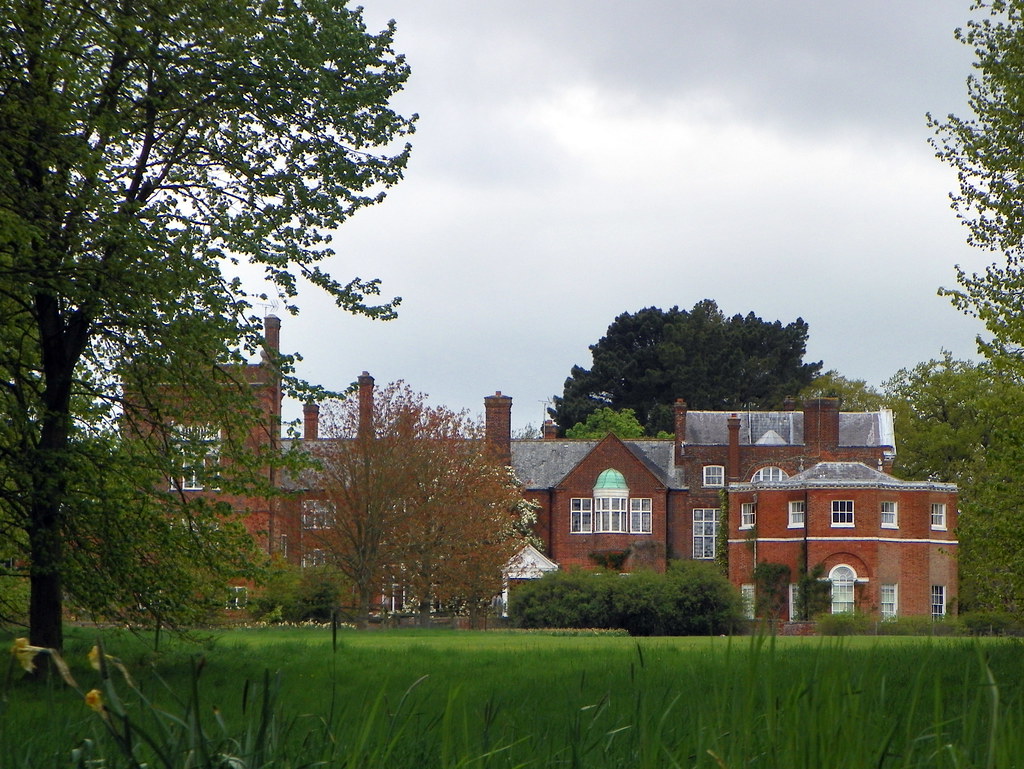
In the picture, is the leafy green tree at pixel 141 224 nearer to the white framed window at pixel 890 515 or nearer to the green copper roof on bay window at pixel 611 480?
the white framed window at pixel 890 515

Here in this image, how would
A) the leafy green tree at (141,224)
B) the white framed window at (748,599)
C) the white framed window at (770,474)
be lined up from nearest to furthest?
the leafy green tree at (141,224) → the white framed window at (748,599) → the white framed window at (770,474)

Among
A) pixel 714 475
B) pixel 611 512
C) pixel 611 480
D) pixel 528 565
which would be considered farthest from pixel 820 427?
pixel 528 565

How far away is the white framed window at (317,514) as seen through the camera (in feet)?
149

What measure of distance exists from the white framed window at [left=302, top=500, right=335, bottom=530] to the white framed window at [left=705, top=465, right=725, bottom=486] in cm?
2226

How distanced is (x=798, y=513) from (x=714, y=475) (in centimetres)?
948

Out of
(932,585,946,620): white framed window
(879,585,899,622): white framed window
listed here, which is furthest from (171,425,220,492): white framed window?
(932,585,946,620): white framed window

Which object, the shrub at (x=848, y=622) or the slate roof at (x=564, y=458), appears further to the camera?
the slate roof at (x=564, y=458)

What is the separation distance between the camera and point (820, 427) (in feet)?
201

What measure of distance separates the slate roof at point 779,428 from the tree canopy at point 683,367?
16.1 meters

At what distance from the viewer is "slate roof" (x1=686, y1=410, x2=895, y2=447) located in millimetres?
61500

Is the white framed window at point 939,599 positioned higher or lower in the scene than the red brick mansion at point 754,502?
lower

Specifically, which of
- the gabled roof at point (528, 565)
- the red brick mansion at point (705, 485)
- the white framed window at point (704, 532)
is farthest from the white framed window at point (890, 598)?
the gabled roof at point (528, 565)

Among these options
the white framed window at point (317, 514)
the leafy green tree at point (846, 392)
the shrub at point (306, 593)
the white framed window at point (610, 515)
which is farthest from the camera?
the leafy green tree at point (846, 392)

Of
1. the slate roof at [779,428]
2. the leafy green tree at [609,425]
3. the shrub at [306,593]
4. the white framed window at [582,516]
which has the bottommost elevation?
the shrub at [306,593]
